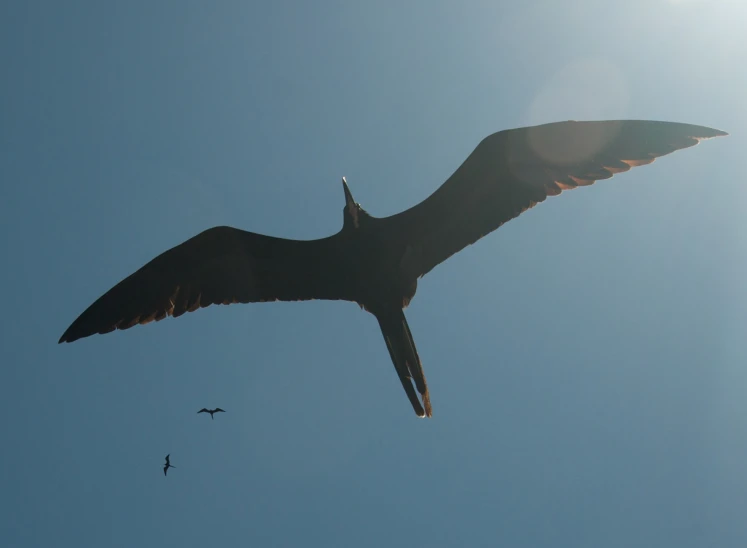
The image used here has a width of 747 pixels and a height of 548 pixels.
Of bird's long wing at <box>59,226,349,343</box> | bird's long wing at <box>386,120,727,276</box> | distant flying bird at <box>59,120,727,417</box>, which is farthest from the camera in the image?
bird's long wing at <box>59,226,349,343</box>

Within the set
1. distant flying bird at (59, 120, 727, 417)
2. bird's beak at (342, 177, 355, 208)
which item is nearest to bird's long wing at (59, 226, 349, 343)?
distant flying bird at (59, 120, 727, 417)

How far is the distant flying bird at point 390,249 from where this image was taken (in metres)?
7.44

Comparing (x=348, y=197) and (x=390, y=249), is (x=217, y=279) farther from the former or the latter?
(x=390, y=249)

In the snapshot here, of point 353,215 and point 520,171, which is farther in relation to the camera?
point 353,215

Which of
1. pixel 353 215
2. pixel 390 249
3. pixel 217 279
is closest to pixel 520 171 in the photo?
pixel 390 249

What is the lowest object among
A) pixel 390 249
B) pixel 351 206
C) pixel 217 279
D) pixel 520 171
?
pixel 390 249

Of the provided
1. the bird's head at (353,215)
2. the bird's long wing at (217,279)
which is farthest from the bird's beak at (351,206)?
the bird's long wing at (217,279)

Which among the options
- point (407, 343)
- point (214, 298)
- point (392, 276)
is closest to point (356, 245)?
point (392, 276)

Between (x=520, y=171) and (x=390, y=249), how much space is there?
1.83 m

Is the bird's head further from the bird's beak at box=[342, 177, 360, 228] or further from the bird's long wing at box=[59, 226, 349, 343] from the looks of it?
the bird's long wing at box=[59, 226, 349, 343]

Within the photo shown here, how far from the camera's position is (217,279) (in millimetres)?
8203

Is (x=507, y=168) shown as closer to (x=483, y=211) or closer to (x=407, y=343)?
(x=483, y=211)

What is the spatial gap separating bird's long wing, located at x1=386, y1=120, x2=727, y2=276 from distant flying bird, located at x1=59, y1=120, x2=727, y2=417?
0.01m

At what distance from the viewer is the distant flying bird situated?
7438 mm
